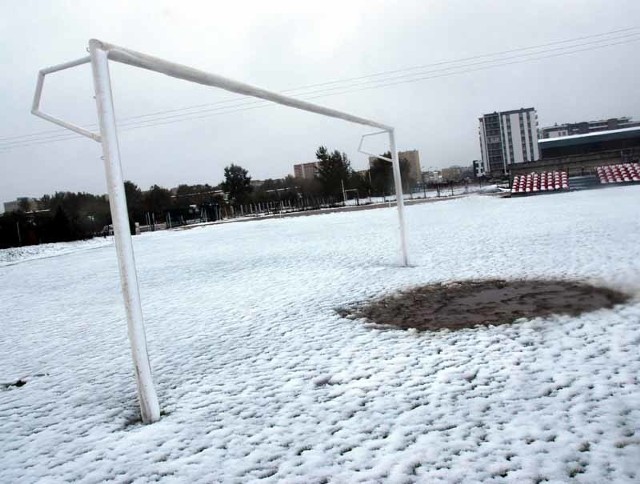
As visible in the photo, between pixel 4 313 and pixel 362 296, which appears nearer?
pixel 362 296

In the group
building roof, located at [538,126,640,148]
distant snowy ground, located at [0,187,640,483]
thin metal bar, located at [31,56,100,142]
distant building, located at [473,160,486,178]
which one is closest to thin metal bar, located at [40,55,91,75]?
thin metal bar, located at [31,56,100,142]

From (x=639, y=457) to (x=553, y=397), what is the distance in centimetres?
81

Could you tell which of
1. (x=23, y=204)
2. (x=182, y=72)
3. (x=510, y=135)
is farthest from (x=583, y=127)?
(x=182, y=72)

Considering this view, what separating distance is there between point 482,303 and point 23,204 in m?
107

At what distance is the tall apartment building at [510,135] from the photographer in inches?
5541

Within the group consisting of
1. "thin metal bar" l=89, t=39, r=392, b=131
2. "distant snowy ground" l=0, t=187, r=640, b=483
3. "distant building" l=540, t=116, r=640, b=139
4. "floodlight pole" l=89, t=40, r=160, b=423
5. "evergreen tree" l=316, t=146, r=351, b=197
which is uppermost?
"distant building" l=540, t=116, r=640, b=139

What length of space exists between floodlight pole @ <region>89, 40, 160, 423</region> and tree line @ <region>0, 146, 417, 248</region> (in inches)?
1633

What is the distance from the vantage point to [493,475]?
100 inches

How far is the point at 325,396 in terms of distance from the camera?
3822 mm

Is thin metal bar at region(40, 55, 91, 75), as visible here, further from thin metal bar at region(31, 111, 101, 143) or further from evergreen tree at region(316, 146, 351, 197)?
evergreen tree at region(316, 146, 351, 197)

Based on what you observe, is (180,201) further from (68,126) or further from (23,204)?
(68,126)

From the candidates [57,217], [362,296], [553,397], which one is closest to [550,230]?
[362,296]

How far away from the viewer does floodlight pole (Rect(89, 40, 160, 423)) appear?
3.60 meters

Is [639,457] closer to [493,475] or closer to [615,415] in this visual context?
[615,415]
